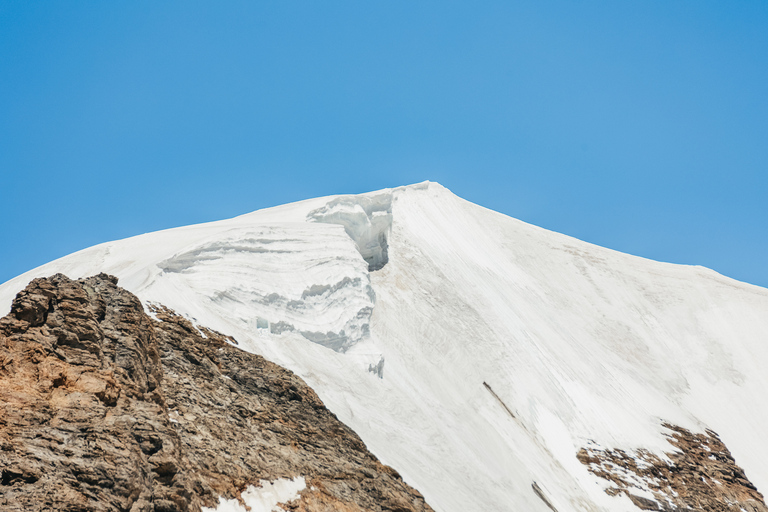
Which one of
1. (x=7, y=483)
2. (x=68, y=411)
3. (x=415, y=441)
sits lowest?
(x=7, y=483)

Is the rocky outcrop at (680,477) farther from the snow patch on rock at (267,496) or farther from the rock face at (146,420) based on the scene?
the snow patch on rock at (267,496)

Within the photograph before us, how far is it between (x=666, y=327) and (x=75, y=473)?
35.3 m

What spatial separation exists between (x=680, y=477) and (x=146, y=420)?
72.0ft

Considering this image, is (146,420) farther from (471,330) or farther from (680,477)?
(680,477)

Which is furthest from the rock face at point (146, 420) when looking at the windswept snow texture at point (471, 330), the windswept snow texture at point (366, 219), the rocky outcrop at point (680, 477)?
the windswept snow texture at point (366, 219)

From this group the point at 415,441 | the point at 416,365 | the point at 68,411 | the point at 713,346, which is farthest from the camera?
the point at 713,346

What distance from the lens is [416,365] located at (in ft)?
84.2

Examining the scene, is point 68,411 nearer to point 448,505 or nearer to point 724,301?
point 448,505

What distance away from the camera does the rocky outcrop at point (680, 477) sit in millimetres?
24156

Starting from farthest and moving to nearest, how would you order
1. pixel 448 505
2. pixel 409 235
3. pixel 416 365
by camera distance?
pixel 409 235, pixel 416 365, pixel 448 505

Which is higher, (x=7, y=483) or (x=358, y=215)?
(x=358, y=215)

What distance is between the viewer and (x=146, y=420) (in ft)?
32.2

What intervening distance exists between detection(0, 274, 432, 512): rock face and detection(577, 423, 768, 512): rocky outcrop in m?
11.5

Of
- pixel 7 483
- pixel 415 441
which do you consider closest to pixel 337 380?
pixel 415 441
